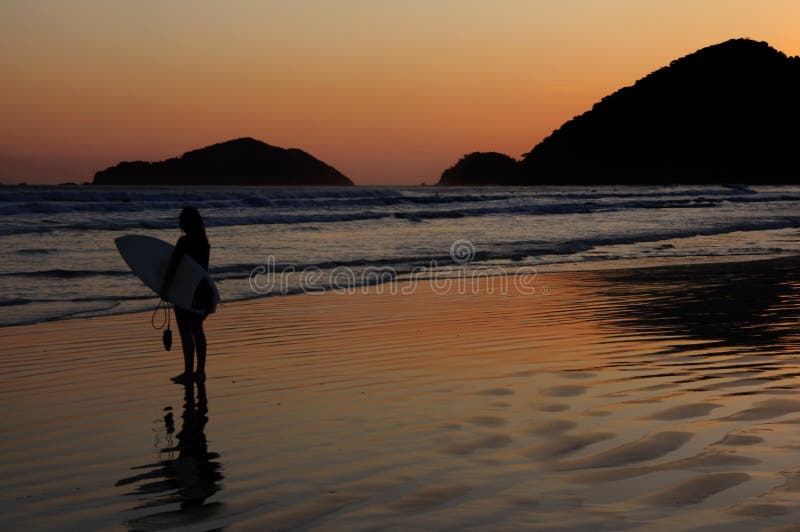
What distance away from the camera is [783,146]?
194250 mm

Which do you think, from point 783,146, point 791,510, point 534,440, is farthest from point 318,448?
point 783,146

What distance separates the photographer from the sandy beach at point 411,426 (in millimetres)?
4645

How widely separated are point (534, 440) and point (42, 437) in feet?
10.4

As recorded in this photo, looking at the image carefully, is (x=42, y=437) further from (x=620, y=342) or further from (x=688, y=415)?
(x=620, y=342)

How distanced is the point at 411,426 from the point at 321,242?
2106 centimetres

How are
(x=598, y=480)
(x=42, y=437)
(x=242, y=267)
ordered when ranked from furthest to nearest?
(x=242, y=267) → (x=42, y=437) → (x=598, y=480)

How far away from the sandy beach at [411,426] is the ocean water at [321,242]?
181 inches

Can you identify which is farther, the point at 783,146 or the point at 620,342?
the point at 783,146

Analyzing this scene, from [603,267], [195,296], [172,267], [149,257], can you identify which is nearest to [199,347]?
[195,296]

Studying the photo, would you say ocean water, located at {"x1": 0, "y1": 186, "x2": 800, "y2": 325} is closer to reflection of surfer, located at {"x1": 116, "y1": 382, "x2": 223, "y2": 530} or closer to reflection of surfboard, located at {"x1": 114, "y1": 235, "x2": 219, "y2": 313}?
reflection of surfboard, located at {"x1": 114, "y1": 235, "x2": 219, "y2": 313}

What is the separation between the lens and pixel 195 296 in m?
8.91

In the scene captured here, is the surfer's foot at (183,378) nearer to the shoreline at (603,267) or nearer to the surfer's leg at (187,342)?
the surfer's leg at (187,342)

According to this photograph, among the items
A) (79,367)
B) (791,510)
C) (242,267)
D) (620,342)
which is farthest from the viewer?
(242,267)

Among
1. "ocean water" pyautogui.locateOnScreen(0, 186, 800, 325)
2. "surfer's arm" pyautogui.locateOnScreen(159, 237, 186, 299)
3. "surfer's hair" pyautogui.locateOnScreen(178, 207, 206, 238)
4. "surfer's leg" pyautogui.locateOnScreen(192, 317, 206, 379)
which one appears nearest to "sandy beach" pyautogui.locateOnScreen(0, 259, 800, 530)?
"surfer's leg" pyautogui.locateOnScreen(192, 317, 206, 379)
